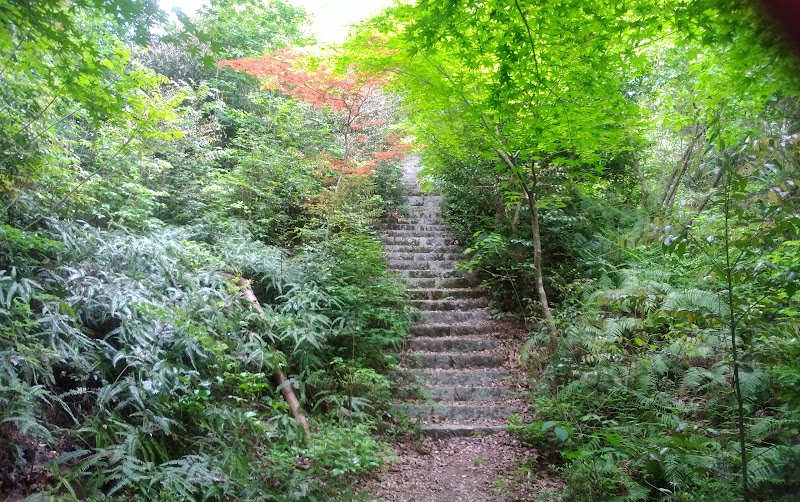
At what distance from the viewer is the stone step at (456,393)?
5.50 metres

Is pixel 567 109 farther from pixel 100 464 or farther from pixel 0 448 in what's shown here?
pixel 0 448

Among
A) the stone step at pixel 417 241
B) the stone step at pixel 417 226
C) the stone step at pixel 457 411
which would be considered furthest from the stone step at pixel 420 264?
the stone step at pixel 457 411

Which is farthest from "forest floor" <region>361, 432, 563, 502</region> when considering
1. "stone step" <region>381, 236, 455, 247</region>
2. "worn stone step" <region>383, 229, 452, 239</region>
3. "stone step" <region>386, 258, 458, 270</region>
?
"worn stone step" <region>383, 229, 452, 239</region>

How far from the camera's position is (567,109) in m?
4.44

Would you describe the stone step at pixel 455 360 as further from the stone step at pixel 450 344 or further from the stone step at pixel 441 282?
the stone step at pixel 441 282

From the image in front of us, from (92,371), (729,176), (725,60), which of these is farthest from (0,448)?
(725,60)

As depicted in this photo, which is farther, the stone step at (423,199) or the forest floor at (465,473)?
the stone step at (423,199)

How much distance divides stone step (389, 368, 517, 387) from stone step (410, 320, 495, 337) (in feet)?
2.68

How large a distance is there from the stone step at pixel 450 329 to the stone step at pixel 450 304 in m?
0.43

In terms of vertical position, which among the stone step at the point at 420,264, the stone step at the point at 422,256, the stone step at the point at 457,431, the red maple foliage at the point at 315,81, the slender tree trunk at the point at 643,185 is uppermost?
the red maple foliage at the point at 315,81

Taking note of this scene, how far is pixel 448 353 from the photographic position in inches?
246

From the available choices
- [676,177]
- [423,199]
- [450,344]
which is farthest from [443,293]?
[676,177]

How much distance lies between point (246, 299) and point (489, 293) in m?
3.97

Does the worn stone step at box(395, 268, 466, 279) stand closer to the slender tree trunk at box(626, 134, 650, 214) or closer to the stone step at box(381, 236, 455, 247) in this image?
the stone step at box(381, 236, 455, 247)
